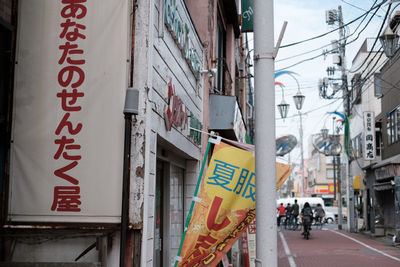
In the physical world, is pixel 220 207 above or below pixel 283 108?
below

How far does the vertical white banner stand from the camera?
4551mm

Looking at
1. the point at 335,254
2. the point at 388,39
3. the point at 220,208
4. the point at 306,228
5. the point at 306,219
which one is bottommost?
the point at 335,254

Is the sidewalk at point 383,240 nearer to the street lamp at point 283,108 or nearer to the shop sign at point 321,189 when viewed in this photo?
the street lamp at point 283,108

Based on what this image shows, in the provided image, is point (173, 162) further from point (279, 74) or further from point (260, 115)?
point (279, 74)

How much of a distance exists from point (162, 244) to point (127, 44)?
383 centimetres

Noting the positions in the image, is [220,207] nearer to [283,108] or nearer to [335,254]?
[335,254]

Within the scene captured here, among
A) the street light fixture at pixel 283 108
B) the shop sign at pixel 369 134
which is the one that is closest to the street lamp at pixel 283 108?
the street light fixture at pixel 283 108

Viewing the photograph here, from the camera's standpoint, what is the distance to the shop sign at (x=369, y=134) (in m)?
25.7

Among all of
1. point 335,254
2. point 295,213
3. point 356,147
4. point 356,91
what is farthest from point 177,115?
point 356,91

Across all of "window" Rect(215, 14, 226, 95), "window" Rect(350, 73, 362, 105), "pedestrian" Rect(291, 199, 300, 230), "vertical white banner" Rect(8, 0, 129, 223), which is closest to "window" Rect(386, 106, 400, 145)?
"window" Rect(350, 73, 362, 105)

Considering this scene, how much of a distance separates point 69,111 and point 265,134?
191cm

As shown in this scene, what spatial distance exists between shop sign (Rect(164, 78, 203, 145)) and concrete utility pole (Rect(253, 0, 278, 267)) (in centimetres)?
161

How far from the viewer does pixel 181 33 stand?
6938mm

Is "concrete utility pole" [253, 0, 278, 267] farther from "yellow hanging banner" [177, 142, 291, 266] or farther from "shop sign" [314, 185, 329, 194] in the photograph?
"shop sign" [314, 185, 329, 194]
